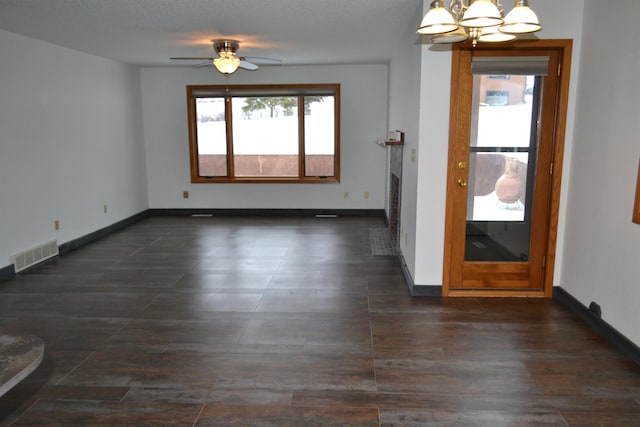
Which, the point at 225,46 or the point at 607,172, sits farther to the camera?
the point at 225,46

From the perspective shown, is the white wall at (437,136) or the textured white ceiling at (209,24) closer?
the white wall at (437,136)

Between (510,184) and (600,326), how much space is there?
4.35 feet

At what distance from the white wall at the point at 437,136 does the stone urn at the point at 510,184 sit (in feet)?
1.18

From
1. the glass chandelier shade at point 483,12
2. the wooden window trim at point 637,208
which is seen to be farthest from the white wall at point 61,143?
the wooden window trim at point 637,208

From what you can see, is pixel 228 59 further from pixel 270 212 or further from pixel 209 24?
pixel 270 212

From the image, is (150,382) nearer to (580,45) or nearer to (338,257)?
(338,257)

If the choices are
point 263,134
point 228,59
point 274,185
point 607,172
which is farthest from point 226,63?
point 607,172

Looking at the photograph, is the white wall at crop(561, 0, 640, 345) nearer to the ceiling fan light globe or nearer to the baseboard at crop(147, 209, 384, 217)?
the ceiling fan light globe

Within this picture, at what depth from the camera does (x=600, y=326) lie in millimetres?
3332

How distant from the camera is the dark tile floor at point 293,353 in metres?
2.46

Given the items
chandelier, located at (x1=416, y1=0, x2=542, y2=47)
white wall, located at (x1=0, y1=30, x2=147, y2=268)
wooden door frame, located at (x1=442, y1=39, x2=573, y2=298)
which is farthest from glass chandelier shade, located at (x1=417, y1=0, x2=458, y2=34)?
white wall, located at (x1=0, y1=30, x2=147, y2=268)

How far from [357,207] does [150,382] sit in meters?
5.57

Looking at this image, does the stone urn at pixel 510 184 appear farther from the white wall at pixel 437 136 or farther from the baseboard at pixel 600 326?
the baseboard at pixel 600 326

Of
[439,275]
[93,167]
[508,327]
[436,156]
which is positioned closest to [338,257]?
[439,275]
